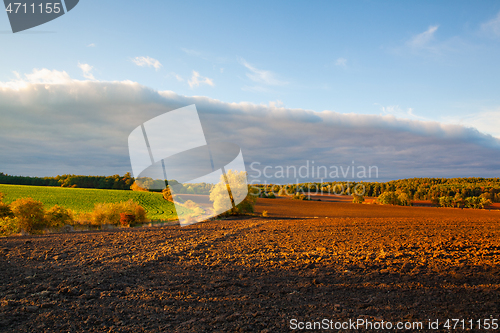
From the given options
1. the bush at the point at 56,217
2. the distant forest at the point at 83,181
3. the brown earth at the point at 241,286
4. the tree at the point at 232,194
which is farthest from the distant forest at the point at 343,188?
the brown earth at the point at 241,286

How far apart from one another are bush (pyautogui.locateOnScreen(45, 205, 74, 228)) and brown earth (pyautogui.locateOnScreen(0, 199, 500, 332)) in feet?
40.3

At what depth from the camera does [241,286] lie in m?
7.62

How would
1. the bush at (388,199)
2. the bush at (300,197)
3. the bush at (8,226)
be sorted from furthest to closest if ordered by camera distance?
the bush at (300,197), the bush at (388,199), the bush at (8,226)

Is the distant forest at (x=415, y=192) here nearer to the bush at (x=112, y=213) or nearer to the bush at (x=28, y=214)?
the bush at (x=112, y=213)

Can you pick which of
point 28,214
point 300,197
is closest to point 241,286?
point 28,214

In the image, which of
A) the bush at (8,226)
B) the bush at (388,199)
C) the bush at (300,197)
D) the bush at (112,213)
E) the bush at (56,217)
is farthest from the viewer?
the bush at (300,197)

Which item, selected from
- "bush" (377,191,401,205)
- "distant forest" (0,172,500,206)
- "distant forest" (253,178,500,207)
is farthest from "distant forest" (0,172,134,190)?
"bush" (377,191,401,205)

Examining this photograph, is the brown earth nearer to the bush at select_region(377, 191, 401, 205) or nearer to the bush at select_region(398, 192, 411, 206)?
the bush at select_region(377, 191, 401, 205)

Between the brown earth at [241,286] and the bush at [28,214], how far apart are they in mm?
11782

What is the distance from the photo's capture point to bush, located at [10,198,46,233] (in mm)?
22000

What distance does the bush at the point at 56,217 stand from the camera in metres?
23.5

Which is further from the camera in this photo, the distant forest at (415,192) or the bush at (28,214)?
the distant forest at (415,192)

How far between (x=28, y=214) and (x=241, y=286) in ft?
76.8

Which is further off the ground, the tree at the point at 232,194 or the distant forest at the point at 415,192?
the tree at the point at 232,194
